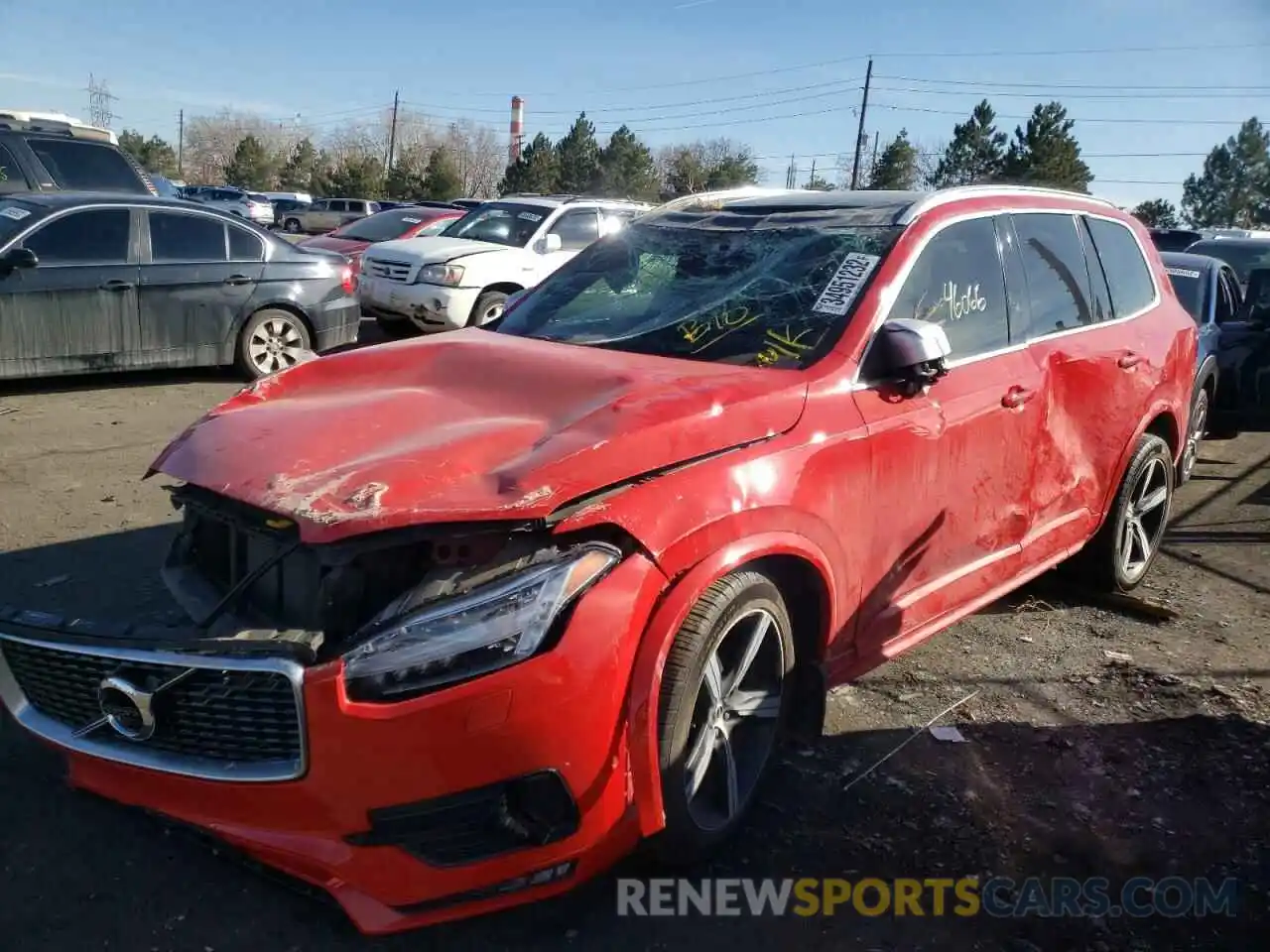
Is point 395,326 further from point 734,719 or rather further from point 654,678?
point 654,678

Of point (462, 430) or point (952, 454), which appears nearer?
point (462, 430)

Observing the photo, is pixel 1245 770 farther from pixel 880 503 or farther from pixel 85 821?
pixel 85 821

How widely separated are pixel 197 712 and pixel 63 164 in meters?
10.5

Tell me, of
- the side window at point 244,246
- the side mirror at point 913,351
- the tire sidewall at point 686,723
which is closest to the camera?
the tire sidewall at point 686,723

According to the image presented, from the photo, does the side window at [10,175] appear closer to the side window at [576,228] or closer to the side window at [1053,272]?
the side window at [576,228]

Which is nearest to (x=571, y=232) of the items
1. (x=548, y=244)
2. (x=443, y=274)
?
(x=548, y=244)

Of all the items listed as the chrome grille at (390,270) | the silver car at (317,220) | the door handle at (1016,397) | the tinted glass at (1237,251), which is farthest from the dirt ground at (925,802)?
the silver car at (317,220)

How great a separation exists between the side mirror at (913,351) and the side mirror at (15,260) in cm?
685

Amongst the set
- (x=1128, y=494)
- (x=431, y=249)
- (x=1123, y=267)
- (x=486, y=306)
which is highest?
(x=1123, y=267)

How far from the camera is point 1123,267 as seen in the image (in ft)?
16.1

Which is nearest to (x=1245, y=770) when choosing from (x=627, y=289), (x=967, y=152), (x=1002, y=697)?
(x=1002, y=697)

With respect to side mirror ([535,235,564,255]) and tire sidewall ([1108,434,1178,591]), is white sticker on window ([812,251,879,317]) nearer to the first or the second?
tire sidewall ([1108,434,1178,591])

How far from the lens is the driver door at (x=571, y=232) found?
11.8m

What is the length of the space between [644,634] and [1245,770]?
2399 millimetres
